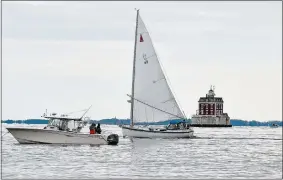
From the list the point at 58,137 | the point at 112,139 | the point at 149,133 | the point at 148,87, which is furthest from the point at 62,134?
the point at 148,87

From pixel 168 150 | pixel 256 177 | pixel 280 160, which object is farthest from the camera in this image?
pixel 168 150

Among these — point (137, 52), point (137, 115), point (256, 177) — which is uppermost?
point (137, 52)

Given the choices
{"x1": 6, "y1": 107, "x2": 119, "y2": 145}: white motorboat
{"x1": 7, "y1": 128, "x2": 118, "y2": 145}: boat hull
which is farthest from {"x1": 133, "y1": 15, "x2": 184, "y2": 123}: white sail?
{"x1": 6, "y1": 107, "x2": 119, "y2": 145}: white motorboat

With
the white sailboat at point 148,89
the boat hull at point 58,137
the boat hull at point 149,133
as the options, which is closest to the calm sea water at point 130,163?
the boat hull at point 58,137

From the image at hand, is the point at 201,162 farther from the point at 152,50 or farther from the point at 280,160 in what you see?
the point at 152,50

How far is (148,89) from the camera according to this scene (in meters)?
94.9

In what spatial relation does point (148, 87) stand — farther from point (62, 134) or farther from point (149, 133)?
point (62, 134)

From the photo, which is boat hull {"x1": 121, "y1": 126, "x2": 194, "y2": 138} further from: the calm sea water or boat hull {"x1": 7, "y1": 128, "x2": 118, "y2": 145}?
the calm sea water

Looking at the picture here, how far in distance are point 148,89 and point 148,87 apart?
27 centimetres

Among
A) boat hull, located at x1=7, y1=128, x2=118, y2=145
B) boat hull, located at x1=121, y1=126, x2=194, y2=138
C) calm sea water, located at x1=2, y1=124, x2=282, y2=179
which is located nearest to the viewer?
calm sea water, located at x1=2, y1=124, x2=282, y2=179

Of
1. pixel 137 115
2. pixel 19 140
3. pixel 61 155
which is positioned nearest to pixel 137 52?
pixel 137 115

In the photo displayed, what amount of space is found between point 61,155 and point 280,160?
1751cm

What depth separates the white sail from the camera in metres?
94.6

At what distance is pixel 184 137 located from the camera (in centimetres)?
9775
